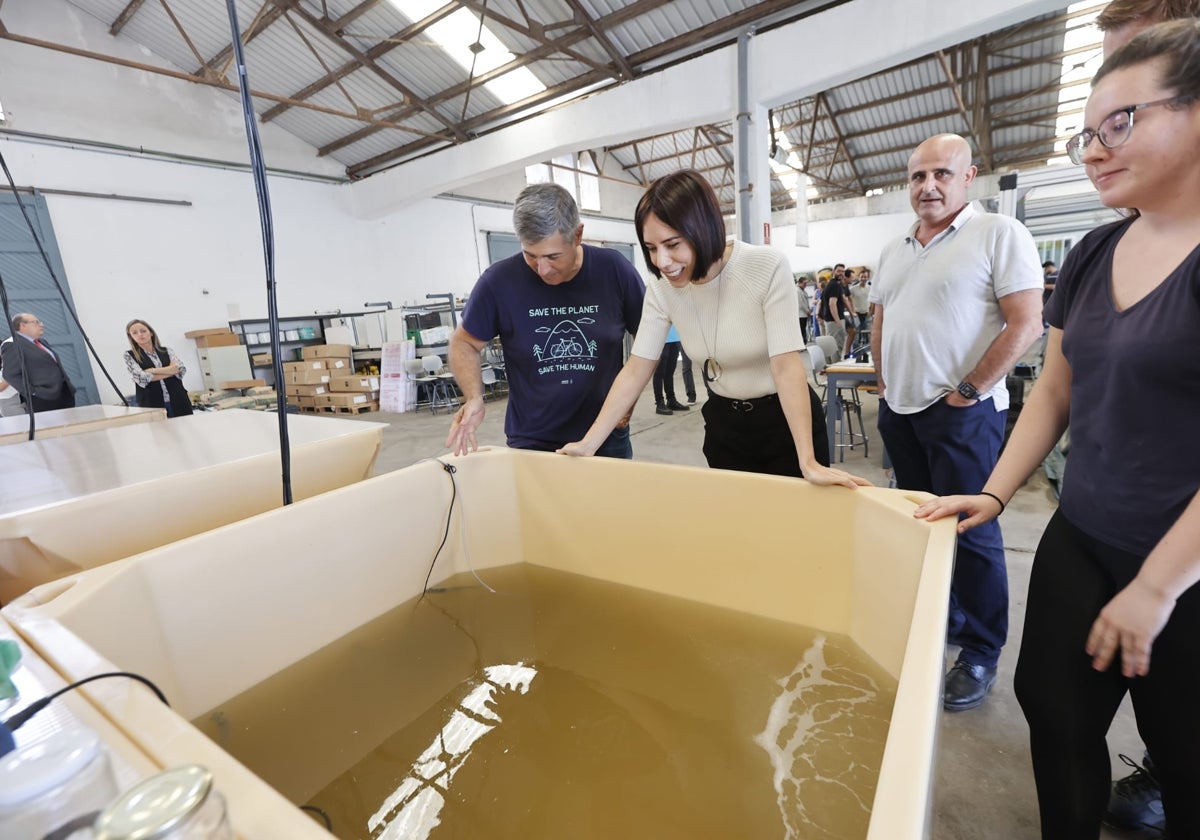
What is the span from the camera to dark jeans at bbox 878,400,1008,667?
126cm

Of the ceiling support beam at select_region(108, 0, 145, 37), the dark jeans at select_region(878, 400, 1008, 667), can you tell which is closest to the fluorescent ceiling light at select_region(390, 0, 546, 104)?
the ceiling support beam at select_region(108, 0, 145, 37)

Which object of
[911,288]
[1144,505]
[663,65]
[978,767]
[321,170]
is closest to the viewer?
[1144,505]

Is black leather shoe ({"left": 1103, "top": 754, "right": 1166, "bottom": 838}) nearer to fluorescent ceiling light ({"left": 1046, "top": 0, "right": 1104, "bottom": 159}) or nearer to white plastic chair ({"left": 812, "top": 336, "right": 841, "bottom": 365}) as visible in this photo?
white plastic chair ({"left": 812, "top": 336, "right": 841, "bottom": 365})

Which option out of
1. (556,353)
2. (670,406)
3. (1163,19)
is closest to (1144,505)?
(1163,19)

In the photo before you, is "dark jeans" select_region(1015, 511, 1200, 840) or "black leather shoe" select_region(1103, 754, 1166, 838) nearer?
"dark jeans" select_region(1015, 511, 1200, 840)

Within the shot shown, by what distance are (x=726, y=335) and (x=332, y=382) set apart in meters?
6.02

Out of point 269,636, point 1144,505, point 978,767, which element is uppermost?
point 1144,505

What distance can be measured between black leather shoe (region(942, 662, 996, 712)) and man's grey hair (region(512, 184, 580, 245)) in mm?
1340

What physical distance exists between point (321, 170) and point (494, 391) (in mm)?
3905

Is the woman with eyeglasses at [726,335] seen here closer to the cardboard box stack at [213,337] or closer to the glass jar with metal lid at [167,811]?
the glass jar with metal lid at [167,811]

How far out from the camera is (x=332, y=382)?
621 cm

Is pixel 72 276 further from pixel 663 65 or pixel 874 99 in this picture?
pixel 874 99

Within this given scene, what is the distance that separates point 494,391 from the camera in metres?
6.76

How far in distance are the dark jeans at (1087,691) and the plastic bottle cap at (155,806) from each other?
86 centimetres
